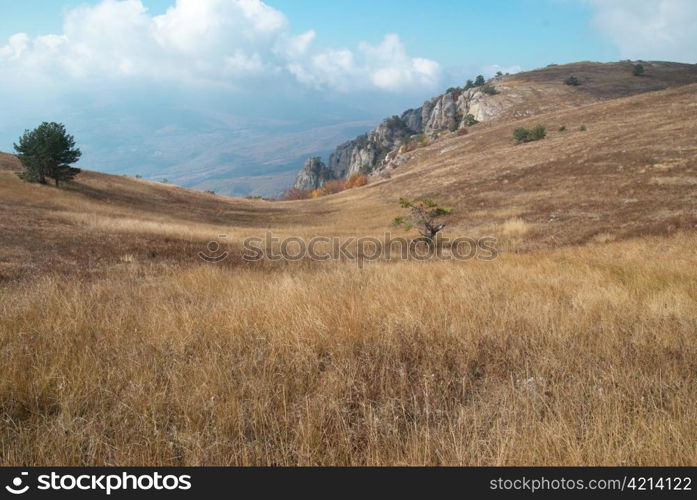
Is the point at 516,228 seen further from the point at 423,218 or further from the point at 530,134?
the point at 530,134

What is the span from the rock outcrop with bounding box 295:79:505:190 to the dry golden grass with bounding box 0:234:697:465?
3508 inches

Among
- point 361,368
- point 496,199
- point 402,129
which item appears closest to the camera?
point 361,368

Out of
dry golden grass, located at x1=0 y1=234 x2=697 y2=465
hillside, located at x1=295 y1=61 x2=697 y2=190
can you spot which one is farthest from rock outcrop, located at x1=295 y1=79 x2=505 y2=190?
dry golden grass, located at x1=0 y1=234 x2=697 y2=465

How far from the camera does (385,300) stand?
505 centimetres

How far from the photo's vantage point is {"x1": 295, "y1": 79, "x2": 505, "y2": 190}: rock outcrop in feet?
301

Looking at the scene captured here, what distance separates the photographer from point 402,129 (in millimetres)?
150500

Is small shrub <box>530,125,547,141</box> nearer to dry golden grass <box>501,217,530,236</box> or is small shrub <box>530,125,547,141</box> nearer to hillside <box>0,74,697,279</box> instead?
hillside <box>0,74,697,279</box>

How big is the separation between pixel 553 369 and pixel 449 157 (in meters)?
61.2

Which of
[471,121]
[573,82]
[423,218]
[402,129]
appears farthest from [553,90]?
[423,218]

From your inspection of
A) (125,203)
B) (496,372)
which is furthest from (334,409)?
(125,203)
